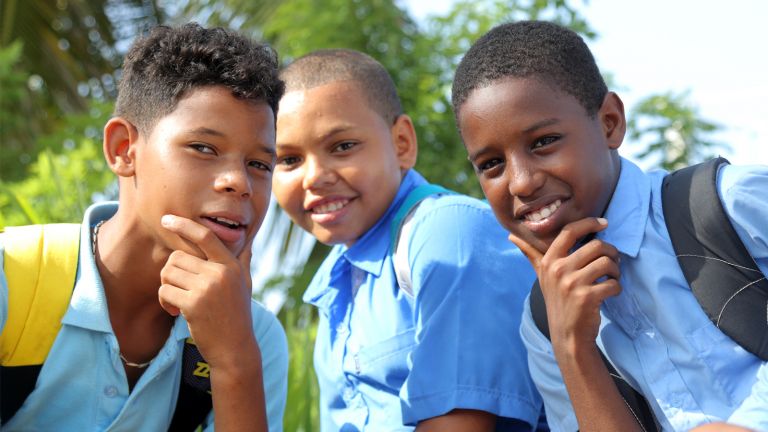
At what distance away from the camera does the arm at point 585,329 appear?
2453mm

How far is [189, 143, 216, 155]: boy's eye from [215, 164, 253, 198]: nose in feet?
0.27

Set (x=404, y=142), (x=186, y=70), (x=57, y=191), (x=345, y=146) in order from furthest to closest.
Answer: (x=57, y=191)
(x=404, y=142)
(x=345, y=146)
(x=186, y=70)

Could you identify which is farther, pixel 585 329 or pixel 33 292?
pixel 33 292

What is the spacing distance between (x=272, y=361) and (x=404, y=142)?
3.53ft

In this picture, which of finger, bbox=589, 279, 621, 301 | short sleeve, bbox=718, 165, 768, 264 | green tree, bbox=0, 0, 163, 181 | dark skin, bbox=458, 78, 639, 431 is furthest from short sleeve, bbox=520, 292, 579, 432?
green tree, bbox=0, 0, 163, 181

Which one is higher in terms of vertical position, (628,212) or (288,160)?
(288,160)

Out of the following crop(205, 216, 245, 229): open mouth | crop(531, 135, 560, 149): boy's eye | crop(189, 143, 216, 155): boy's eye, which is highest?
crop(189, 143, 216, 155): boy's eye

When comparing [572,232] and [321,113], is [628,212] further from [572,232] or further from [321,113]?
[321,113]

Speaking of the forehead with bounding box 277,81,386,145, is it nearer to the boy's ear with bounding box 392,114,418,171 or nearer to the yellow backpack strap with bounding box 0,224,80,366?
the boy's ear with bounding box 392,114,418,171

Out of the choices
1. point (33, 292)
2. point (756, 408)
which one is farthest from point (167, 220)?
point (756, 408)

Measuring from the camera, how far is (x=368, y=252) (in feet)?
11.0

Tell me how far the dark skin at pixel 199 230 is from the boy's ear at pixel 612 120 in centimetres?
102

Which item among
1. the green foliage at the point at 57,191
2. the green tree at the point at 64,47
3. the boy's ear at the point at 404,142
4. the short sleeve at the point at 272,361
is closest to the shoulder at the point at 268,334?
the short sleeve at the point at 272,361

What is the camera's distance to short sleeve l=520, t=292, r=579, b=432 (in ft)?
8.77
